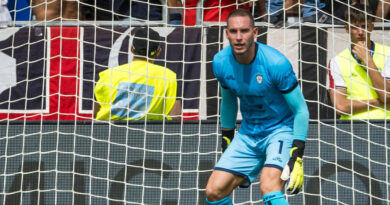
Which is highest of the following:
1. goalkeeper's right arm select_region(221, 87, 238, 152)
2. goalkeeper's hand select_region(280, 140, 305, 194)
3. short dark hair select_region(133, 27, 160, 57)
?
short dark hair select_region(133, 27, 160, 57)

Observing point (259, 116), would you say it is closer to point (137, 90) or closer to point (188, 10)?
point (137, 90)

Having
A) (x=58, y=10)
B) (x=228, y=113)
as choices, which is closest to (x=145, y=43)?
(x=58, y=10)

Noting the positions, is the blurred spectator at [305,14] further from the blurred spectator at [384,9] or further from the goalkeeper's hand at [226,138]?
the goalkeeper's hand at [226,138]

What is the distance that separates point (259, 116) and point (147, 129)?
1.63 meters

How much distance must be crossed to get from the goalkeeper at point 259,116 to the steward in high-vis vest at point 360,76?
1.41m

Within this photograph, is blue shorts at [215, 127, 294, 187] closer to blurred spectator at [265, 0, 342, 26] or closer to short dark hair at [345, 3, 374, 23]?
short dark hair at [345, 3, 374, 23]

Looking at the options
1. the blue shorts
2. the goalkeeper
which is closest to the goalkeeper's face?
the goalkeeper

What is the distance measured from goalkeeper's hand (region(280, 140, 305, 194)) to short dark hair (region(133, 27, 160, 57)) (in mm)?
2145

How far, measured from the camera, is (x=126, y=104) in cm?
736

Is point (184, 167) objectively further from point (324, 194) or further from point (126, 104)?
point (324, 194)

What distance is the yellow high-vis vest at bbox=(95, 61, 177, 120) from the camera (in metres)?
7.29

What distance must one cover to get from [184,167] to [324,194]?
1327 mm

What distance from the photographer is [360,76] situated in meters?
7.31

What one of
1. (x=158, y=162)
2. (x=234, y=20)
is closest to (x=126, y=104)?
(x=158, y=162)
